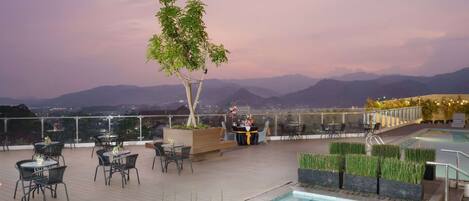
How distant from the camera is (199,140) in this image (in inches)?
446

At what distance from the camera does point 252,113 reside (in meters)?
16.5

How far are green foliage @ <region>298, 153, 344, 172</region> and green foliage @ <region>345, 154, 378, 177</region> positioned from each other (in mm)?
153

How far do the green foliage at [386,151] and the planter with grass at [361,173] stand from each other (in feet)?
4.43

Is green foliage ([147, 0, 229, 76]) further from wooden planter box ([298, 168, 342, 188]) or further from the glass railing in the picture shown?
wooden planter box ([298, 168, 342, 188])

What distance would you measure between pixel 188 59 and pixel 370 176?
250 inches

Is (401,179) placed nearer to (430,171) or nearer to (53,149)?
(430,171)

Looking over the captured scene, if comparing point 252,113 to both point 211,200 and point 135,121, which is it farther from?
point 211,200

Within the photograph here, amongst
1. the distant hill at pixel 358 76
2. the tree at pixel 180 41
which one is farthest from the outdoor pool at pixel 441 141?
the distant hill at pixel 358 76

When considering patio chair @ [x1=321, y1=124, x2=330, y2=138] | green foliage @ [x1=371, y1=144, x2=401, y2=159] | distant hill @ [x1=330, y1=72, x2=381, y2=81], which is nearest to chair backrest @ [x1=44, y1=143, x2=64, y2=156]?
green foliage @ [x1=371, y1=144, x2=401, y2=159]

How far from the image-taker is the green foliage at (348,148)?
27.2 feet

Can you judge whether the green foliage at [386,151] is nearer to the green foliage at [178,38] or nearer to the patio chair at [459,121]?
the green foliage at [178,38]

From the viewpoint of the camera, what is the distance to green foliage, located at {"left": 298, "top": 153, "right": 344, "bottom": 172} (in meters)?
7.24

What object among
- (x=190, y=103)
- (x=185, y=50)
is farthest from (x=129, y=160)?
(x=190, y=103)

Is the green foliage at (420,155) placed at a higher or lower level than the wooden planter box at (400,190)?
higher
